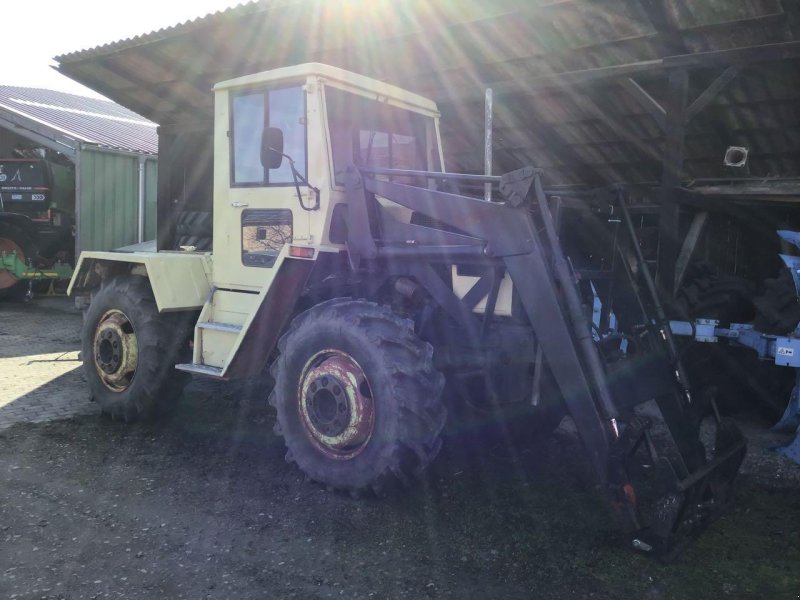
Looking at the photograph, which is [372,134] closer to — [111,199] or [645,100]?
[645,100]

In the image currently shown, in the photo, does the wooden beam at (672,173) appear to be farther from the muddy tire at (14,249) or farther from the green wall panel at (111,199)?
the muddy tire at (14,249)

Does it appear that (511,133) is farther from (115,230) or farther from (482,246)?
(115,230)

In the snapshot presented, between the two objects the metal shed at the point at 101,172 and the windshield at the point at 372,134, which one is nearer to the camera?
the windshield at the point at 372,134

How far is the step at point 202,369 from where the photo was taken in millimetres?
4895

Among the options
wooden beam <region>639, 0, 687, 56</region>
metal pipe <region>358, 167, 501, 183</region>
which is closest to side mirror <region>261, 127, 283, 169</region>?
metal pipe <region>358, 167, 501, 183</region>

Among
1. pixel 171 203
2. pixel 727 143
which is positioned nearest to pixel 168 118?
pixel 171 203

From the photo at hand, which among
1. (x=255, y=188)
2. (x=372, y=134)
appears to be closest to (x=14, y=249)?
(x=255, y=188)

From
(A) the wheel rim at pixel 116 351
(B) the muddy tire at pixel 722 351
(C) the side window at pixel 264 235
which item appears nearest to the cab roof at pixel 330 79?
(C) the side window at pixel 264 235

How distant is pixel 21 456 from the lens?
193 inches

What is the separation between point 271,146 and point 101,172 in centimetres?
1212

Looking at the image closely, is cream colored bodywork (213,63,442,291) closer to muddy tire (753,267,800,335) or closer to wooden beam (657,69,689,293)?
wooden beam (657,69,689,293)

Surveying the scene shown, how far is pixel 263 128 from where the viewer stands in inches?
193

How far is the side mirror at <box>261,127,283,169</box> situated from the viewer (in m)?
4.28

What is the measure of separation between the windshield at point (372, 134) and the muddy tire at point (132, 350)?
2.06m
